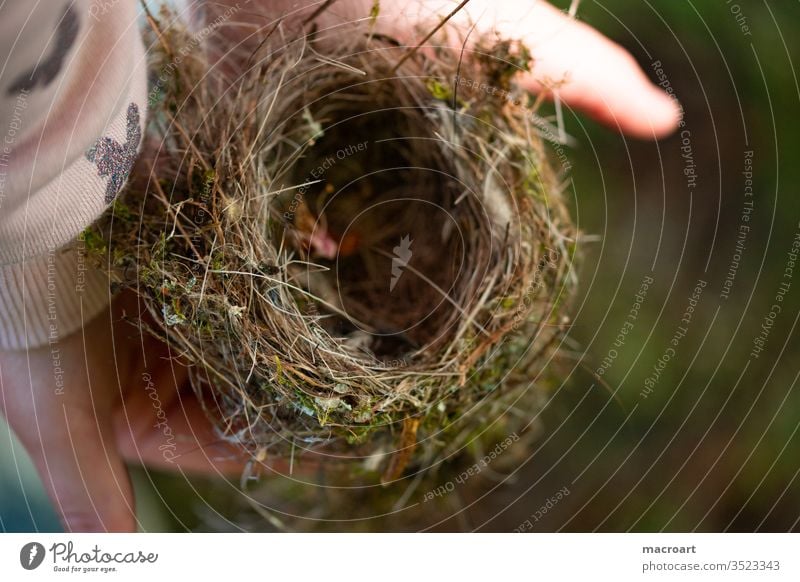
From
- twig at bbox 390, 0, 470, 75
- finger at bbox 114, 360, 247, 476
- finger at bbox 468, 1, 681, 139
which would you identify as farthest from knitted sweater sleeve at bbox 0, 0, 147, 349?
finger at bbox 468, 1, 681, 139

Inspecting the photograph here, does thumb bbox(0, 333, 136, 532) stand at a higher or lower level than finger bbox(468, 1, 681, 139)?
lower

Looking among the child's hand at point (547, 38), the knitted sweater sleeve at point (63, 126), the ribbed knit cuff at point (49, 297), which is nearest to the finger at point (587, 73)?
the child's hand at point (547, 38)

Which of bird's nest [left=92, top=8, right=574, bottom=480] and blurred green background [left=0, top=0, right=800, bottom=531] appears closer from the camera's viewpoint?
bird's nest [left=92, top=8, right=574, bottom=480]

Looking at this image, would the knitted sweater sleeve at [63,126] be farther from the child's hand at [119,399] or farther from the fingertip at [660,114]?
the fingertip at [660,114]

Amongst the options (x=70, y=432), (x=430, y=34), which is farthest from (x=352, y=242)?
(x=70, y=432)

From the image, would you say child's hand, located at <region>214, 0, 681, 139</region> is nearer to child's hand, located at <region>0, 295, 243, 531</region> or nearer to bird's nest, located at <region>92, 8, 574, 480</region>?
bird's nest, located at <region>92, 8, 574, 480</region>

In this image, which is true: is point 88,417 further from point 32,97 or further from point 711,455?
point 711,455
